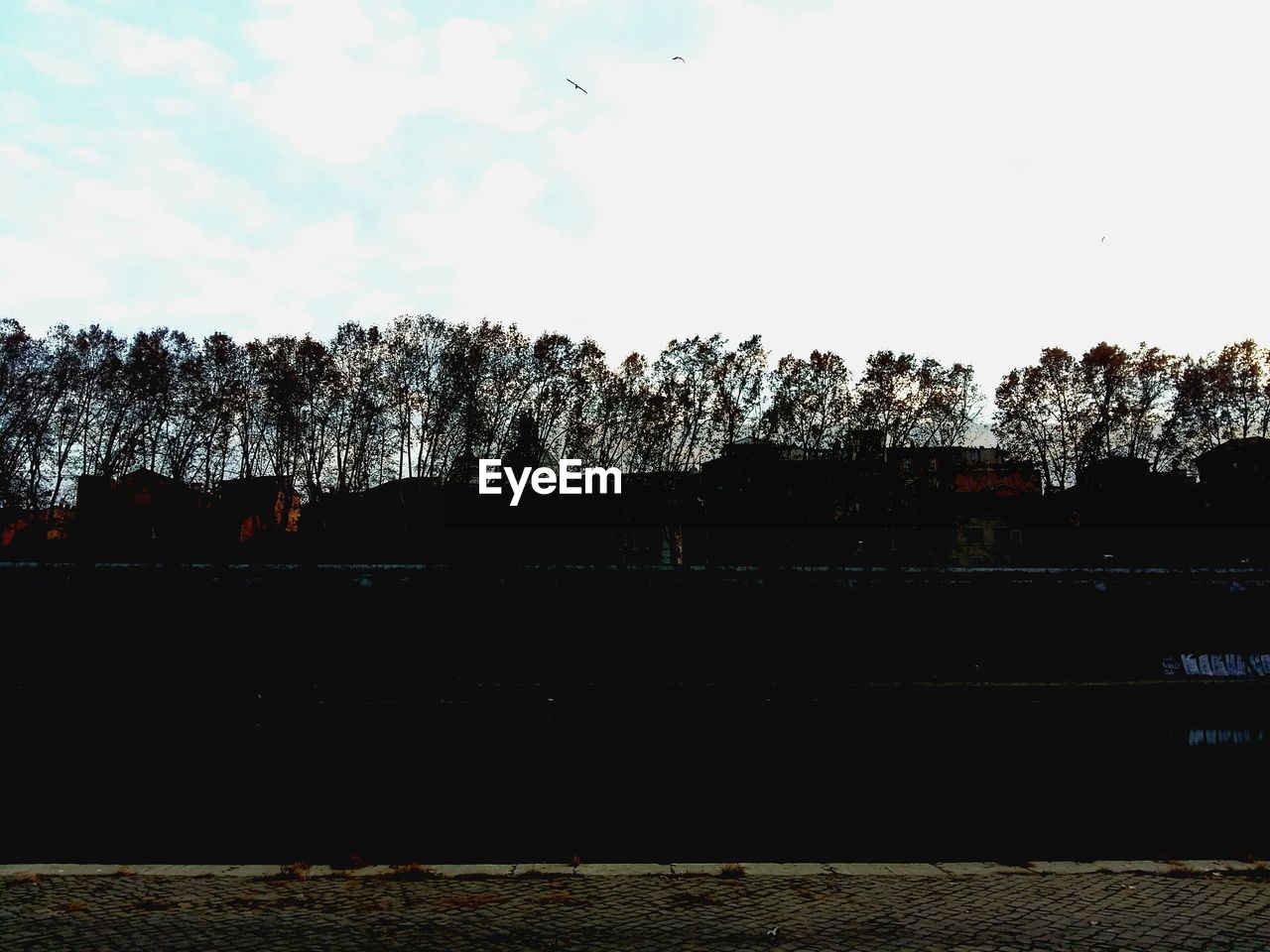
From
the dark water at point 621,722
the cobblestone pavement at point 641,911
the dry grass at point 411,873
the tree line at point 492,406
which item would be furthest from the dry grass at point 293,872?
the tree line at point 492,406

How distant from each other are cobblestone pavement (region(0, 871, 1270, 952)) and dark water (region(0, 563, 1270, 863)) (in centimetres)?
189

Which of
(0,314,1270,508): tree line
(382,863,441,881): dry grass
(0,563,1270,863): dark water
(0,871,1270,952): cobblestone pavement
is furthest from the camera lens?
(0,314,1270,508): tree line

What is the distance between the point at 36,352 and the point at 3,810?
140 ft

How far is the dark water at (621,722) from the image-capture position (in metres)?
12.8

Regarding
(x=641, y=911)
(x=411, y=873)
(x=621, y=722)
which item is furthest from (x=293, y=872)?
(x=621, y=722)

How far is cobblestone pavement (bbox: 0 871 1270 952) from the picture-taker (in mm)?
7465

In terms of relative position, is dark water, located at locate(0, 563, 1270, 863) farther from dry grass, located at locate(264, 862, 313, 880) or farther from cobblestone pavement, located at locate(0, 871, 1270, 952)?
cobblestone pavement, located at locate(0, 871, 1270, 952)

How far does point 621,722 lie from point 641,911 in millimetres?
16441

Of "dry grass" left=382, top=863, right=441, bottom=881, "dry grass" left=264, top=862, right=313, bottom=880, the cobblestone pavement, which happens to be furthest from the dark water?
the cobblestone pavement

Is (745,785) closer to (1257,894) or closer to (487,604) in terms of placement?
(1257,894)

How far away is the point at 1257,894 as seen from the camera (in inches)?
347

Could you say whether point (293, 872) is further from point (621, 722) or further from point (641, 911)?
point (621, 722)

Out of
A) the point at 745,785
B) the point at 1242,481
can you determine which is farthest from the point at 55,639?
the point at 1242,481

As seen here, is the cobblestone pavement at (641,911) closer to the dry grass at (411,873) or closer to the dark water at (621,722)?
the dry grass at (411,873)
